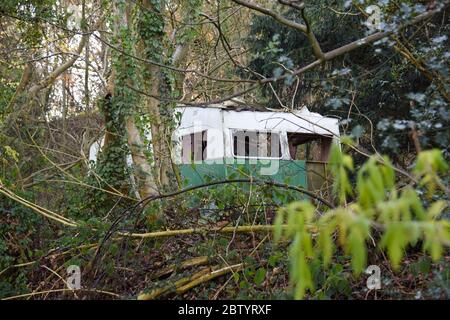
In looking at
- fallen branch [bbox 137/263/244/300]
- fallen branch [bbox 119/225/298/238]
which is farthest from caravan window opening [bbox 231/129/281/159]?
fallen branch [bbox 137/263/244/300]

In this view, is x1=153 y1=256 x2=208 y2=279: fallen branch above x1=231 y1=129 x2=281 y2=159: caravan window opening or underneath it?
underneath

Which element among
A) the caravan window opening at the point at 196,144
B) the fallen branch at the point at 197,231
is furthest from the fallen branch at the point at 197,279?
the caravan window opening at the point at 196,144

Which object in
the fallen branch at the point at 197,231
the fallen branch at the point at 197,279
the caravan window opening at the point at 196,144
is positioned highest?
the caravan window opening at the point at 196,144

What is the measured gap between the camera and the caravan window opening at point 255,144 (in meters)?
11.4

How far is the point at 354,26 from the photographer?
12312mm

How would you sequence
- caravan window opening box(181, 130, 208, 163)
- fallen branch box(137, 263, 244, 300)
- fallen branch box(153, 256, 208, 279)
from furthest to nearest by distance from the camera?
1. caravan window opening box(181, 130, 208, 163)
2. fallen branch box(153, 256, 208, 279)
3. fallen branch box(137, 263, 244, 300)

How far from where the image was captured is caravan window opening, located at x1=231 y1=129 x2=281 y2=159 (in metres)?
11.4

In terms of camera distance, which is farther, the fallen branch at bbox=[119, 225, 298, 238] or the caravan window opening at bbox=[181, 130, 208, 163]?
the caravan window opening at bbox=[181, 130, 208, 163]

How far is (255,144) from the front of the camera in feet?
38.7

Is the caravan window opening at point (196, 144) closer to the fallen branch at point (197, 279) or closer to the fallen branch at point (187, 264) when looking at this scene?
the fallen branch at point (187, 264)

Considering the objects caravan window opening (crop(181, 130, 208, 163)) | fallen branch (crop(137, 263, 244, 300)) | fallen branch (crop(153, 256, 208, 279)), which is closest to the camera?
fallen branch (crop(137, 263, 244, 300))

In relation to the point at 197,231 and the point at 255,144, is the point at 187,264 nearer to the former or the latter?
the point at 197,231

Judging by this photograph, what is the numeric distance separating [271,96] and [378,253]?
10.1 metres

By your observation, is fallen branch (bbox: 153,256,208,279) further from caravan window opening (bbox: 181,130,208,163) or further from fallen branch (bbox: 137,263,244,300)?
caravan window opening (bbox: 181,130,208,163)
